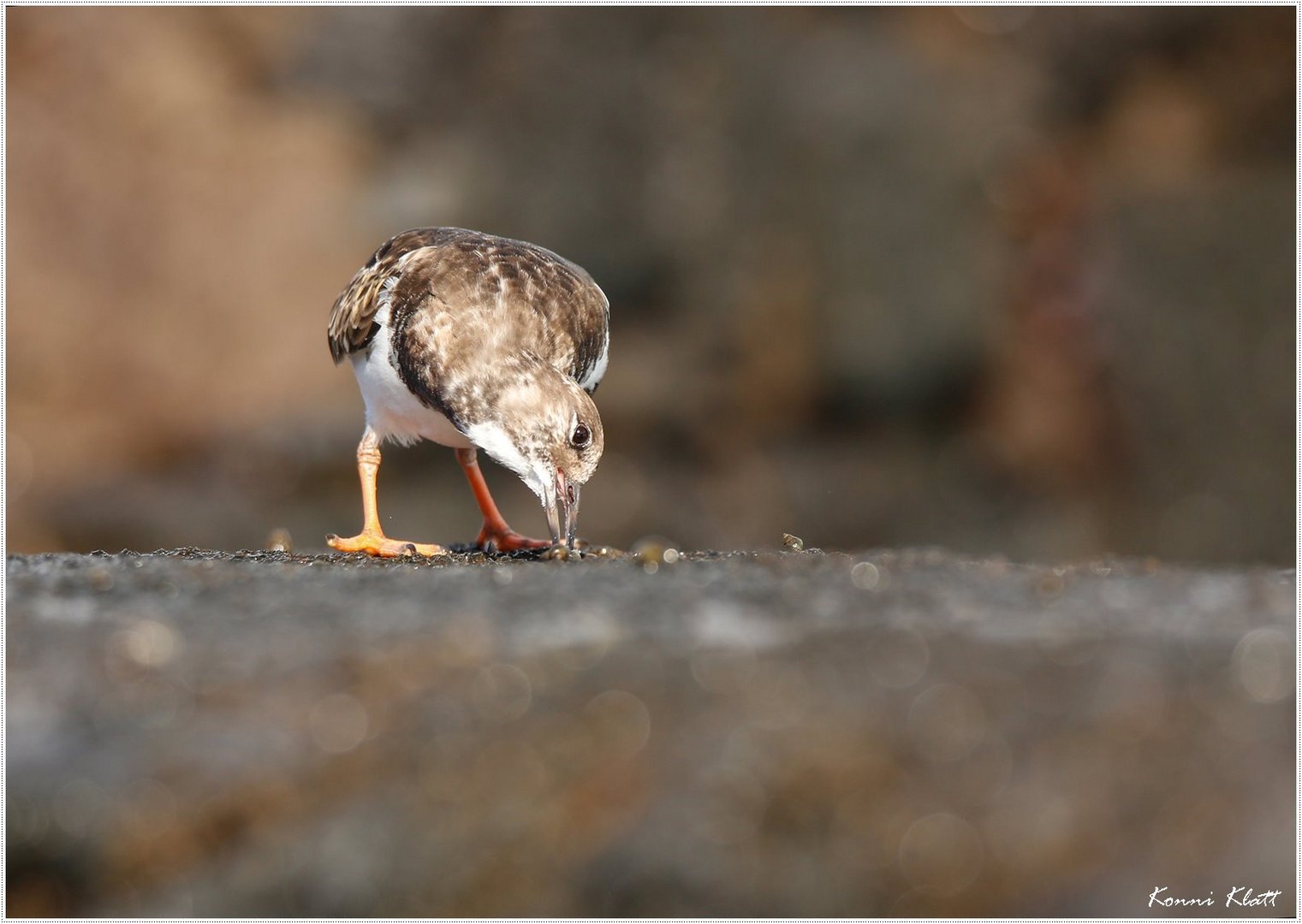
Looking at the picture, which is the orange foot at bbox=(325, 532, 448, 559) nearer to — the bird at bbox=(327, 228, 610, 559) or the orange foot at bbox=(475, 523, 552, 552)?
the bird at bbox=(327, 228, 610, 559)

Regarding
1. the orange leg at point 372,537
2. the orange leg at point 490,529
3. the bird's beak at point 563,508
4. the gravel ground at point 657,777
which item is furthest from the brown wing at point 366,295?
the gravel ground at point 657,777

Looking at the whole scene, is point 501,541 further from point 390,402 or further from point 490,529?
point 390,402

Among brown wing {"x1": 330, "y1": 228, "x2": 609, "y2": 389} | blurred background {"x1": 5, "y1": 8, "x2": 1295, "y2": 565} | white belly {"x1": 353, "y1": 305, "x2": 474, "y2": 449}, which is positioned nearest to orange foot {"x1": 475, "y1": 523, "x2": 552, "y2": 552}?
white belly {"x1": 353, "y1": 305, "x2": 474, "y2": 449}

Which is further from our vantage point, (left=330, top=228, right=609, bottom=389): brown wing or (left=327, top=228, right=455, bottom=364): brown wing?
(left=327, top=228, right=455, bottom=364): brown wing

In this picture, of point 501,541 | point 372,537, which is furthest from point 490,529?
point 372,537

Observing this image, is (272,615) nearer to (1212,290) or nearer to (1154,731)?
(1154,731)

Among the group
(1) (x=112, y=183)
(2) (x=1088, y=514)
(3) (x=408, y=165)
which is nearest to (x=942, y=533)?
(2) (x=1088, y=514)

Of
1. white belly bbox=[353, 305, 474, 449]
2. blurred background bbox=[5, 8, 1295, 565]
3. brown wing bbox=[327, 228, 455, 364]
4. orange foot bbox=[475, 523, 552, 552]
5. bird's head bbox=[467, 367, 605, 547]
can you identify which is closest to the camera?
bird's head bbox=[467, 367, 605, 547]
